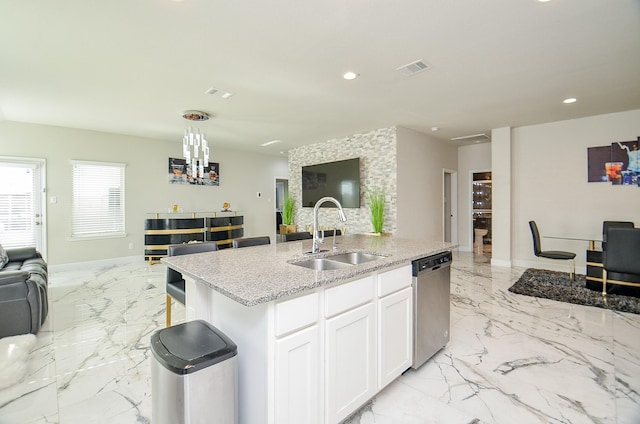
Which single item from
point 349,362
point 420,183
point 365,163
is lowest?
point 349,362

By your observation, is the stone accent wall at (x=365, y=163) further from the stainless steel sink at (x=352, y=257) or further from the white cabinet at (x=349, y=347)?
the white cabinet at (x=349, y=347)

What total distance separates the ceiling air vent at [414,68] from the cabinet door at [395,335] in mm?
2287

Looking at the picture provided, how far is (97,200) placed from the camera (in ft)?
19.7

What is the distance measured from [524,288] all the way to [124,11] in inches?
214

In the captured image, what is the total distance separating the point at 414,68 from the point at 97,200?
248 inches

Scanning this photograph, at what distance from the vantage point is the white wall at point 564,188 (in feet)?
15.8

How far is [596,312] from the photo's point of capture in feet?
11.0

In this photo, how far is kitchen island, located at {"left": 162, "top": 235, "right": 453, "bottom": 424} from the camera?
4.44 feet

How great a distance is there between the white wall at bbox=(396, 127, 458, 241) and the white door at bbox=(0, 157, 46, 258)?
6.57 meters

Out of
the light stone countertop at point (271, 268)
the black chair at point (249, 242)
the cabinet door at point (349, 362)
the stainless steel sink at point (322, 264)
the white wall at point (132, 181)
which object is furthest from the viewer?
the white wall at point (132, 181)

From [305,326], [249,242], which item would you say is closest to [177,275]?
[249,242]

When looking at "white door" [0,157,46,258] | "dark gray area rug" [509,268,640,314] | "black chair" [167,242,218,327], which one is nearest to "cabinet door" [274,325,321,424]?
"black chair" [167,242,218,327]

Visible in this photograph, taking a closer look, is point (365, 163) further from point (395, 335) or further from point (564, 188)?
point (395, 335)

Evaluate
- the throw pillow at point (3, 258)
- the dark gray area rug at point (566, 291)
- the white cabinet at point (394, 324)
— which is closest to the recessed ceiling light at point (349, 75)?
the white cabinet at point (394, 324)
